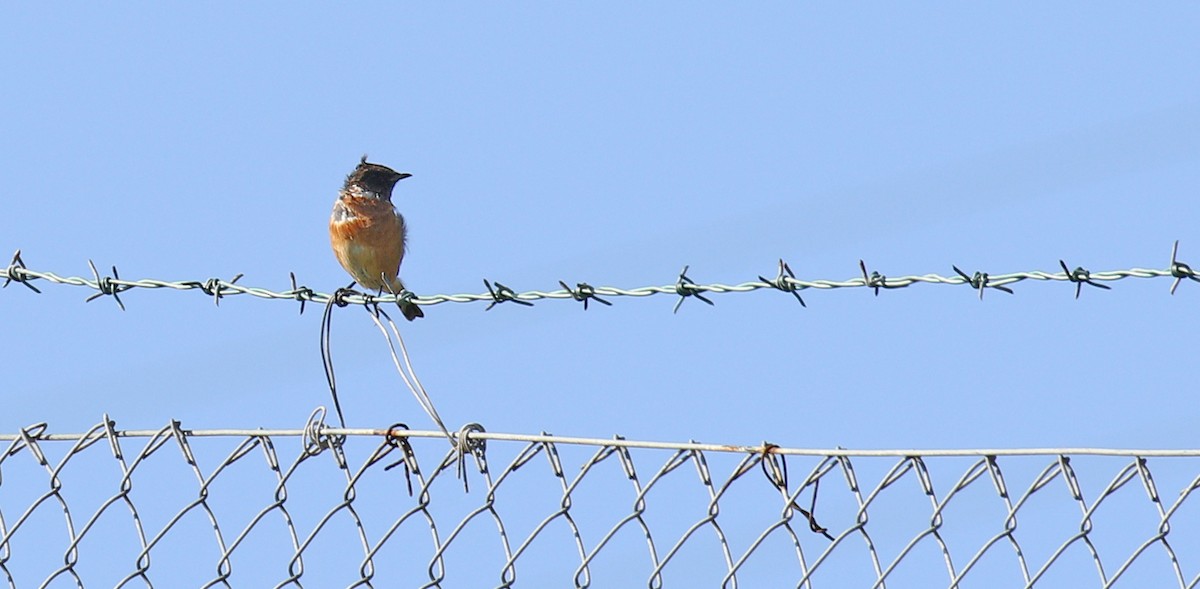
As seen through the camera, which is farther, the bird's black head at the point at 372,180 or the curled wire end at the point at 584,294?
the bird's black head at the point at 372,180

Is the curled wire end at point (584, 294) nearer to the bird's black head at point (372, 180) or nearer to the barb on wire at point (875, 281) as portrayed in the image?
the barb on wire at point (875, 281)

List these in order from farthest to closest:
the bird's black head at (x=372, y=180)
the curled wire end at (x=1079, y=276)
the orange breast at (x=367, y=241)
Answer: the bird's black head at (x=372, y=180) → the orange breast at (x=367, y=241) → the curled wire end at (x=1079, y=276)

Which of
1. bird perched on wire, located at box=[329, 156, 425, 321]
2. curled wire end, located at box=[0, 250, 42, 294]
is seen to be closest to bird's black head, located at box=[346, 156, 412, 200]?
bird perched on wire, located at box=[329, 156, 425, 321]

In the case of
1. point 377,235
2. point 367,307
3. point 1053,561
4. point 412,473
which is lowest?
point 1053,561

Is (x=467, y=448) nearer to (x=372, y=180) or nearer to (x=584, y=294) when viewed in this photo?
(x=584, y=294)

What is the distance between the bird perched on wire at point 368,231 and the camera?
706cm

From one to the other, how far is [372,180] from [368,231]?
0.38 metres

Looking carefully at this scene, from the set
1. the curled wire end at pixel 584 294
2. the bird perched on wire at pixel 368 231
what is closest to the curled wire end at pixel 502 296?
the curled wire end at pixel 584 294

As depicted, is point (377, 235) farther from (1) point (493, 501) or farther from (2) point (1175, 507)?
(2) point (1175, 507)

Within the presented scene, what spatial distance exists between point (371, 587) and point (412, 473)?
0.26m

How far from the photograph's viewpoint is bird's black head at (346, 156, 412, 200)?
289 inches

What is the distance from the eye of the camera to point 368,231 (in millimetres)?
7066

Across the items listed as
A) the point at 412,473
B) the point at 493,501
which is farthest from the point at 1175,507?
the point at 412,473

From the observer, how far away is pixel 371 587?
3906mm
